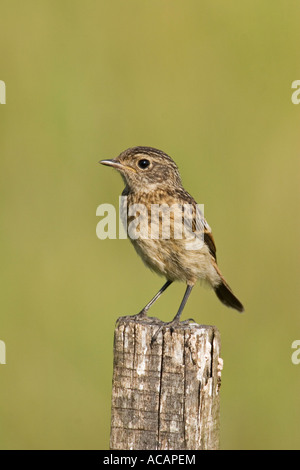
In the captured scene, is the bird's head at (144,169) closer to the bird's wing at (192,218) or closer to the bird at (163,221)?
the bird at (163,221)

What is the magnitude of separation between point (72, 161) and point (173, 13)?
7.92 feet

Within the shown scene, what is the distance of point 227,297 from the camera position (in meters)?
7.11

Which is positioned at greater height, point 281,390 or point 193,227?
point 193,227

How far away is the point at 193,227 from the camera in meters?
6.40

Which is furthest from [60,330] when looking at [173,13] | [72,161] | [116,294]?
[173,13]

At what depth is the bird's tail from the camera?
704cm

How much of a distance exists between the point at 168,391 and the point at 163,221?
1993mm

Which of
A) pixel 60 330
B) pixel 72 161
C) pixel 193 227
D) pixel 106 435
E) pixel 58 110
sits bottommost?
pixel 106 435

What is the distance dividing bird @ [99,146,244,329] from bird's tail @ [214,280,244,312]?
10.6 inches

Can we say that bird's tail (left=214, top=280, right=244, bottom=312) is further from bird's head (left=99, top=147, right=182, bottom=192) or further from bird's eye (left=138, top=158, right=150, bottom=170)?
bird's eye (left=138, top=158, right=150, bottom=170)

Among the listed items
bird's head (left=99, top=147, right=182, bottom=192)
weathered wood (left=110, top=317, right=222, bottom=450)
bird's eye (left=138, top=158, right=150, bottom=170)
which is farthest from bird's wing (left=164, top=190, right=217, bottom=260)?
weathered wood (left=110, top=317, right=222, bottom=450)

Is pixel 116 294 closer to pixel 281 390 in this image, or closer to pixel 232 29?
pixel 281 390

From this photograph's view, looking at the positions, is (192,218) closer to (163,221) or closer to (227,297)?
(163,221)

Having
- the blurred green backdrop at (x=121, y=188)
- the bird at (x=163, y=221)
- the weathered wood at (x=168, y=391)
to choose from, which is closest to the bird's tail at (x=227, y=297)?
the bird at (x=163, y=221)
